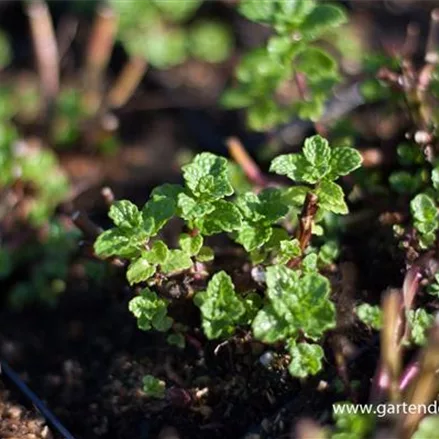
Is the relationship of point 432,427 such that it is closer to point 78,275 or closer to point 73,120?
point 78,275

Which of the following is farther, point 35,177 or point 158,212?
point 35,177

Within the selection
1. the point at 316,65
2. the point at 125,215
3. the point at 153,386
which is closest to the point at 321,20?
the point at 316,65

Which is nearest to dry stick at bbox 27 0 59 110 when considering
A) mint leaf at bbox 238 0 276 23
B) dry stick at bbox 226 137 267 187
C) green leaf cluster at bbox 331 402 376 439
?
dry stick at bbox 226 137 267 187

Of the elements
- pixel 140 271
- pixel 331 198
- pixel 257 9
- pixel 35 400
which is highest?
pixel 257 9

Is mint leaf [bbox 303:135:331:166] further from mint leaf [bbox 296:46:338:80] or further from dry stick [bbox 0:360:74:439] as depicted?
dry stick [bbox 0:360:74:439]

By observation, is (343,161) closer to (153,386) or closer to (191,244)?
(191,244)

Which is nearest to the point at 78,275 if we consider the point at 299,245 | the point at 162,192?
the point at 162,192

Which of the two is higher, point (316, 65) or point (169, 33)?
point (316, 65)
